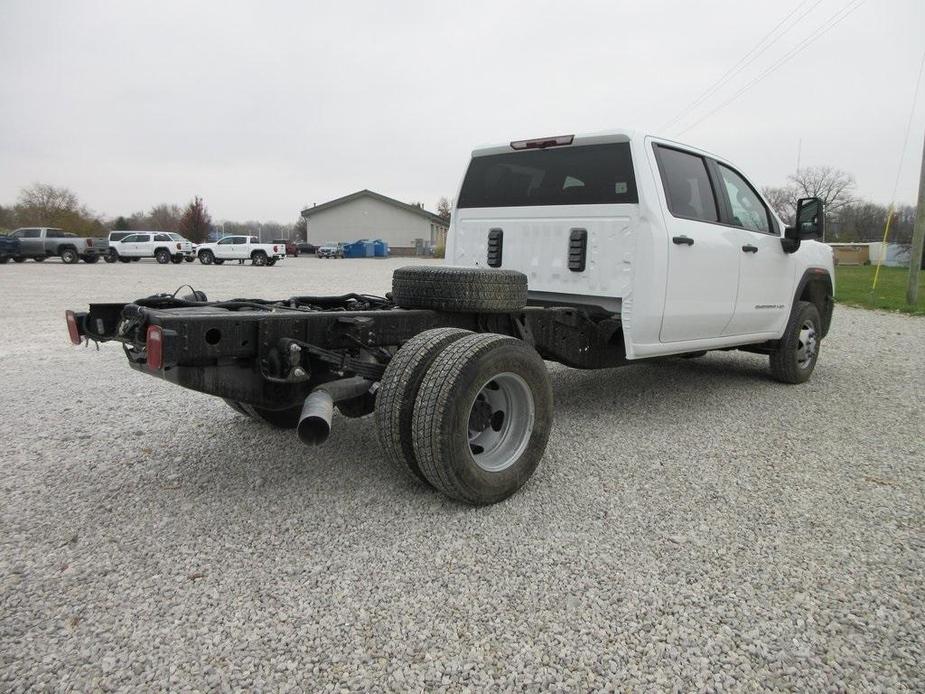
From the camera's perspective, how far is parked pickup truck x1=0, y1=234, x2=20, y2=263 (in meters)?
30.1

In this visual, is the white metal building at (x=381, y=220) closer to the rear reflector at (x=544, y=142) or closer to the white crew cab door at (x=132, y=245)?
the white crew cab door at (x=132, y=245)

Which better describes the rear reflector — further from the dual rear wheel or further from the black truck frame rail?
the dual rear wheel

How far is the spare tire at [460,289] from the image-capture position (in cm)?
364

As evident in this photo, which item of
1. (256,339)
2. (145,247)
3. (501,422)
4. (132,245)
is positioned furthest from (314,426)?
(132,245)

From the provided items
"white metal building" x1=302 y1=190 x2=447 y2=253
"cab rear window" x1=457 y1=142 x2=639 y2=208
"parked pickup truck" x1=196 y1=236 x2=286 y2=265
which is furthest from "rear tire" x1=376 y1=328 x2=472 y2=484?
"white metal building" x1=302 y1=190 x2=447 y2=253

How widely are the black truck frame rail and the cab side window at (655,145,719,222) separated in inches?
70.4

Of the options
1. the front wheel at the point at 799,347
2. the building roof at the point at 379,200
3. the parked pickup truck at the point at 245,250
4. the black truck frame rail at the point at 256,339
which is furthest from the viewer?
the building roof at the point at 379,200

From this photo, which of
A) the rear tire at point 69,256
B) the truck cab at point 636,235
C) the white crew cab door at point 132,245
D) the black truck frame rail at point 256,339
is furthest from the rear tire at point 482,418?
the white crew cab door at point 132,245

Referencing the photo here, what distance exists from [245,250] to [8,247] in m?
10.8

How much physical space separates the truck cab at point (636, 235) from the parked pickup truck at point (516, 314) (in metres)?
0.01

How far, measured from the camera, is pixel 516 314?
4.20 meters

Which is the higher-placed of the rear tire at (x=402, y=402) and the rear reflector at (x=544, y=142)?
the rear reflector at (x=544, y=142)

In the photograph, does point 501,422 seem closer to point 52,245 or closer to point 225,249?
point 225,249

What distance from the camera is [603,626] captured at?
220 cm
